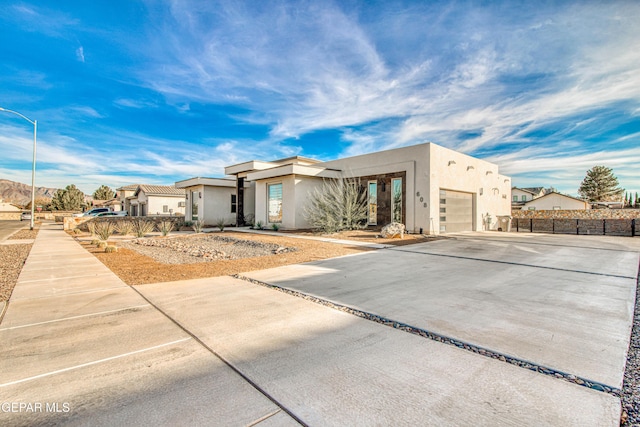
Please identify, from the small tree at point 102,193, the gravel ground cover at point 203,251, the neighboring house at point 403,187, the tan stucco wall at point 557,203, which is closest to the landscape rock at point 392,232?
the neighboring house at point 403,187

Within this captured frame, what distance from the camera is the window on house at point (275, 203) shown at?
19.6m

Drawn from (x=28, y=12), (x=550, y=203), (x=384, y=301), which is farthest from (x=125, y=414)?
(x=550, y=203)

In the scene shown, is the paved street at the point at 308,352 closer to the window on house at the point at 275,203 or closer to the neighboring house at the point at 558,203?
the window on house at the point at 275,203

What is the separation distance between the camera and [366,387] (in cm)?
230

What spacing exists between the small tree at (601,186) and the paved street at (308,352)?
61.2m

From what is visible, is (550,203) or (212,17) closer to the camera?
(212,17)

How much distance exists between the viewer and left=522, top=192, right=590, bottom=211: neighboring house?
37.2 metres

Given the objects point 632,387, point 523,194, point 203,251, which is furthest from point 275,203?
point 523,194

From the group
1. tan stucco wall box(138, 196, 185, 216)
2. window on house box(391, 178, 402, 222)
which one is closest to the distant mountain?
tan stucco wall box(138, 196, 185, 216)

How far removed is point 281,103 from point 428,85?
29.1ft

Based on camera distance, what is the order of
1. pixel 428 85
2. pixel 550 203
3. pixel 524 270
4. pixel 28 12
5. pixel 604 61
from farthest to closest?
pixel 550 203, pixel 428 85, pixel 604 61, pixel 28 12, pixel 524 270

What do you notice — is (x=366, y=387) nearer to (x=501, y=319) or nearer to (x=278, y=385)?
(x=278, y=385)

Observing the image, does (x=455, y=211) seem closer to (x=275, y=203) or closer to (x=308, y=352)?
(x=275, y=203)

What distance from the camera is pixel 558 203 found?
39375 millimetres
